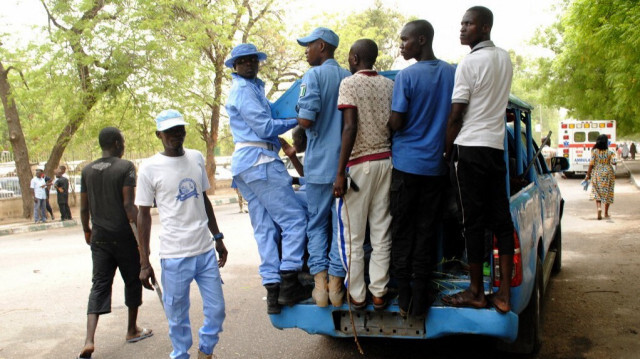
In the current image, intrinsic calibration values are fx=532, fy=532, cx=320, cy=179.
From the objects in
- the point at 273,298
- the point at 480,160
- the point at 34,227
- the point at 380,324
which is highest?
the point at 480,160

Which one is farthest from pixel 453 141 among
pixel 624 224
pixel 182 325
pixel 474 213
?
pixel 624 224

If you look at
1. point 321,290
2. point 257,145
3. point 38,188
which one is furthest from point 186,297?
point 38,188

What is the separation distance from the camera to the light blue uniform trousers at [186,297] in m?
3.46

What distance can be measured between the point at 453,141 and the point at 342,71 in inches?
34.5

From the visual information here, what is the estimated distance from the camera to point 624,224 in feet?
33.1

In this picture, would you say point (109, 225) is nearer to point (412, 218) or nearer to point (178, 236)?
point (178, 236)

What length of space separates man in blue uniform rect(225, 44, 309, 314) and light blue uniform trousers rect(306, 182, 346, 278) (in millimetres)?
117

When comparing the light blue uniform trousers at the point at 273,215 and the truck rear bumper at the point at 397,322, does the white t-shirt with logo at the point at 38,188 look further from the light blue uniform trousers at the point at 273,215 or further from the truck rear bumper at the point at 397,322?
the truck rear bumper at the point at 397,322

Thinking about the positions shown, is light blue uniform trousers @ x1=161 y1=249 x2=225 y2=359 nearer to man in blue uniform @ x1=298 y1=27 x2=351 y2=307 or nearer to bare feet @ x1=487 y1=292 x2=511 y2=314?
man in blue uniform @ x1=298 y1=27 x2=351 y2=307

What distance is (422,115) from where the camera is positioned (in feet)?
10.6

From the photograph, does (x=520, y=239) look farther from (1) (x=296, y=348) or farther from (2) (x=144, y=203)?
(2) (x=144, y=203)

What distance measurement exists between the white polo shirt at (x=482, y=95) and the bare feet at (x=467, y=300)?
87 cm

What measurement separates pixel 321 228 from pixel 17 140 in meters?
16.7

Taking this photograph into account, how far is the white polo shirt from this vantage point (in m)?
3.10
